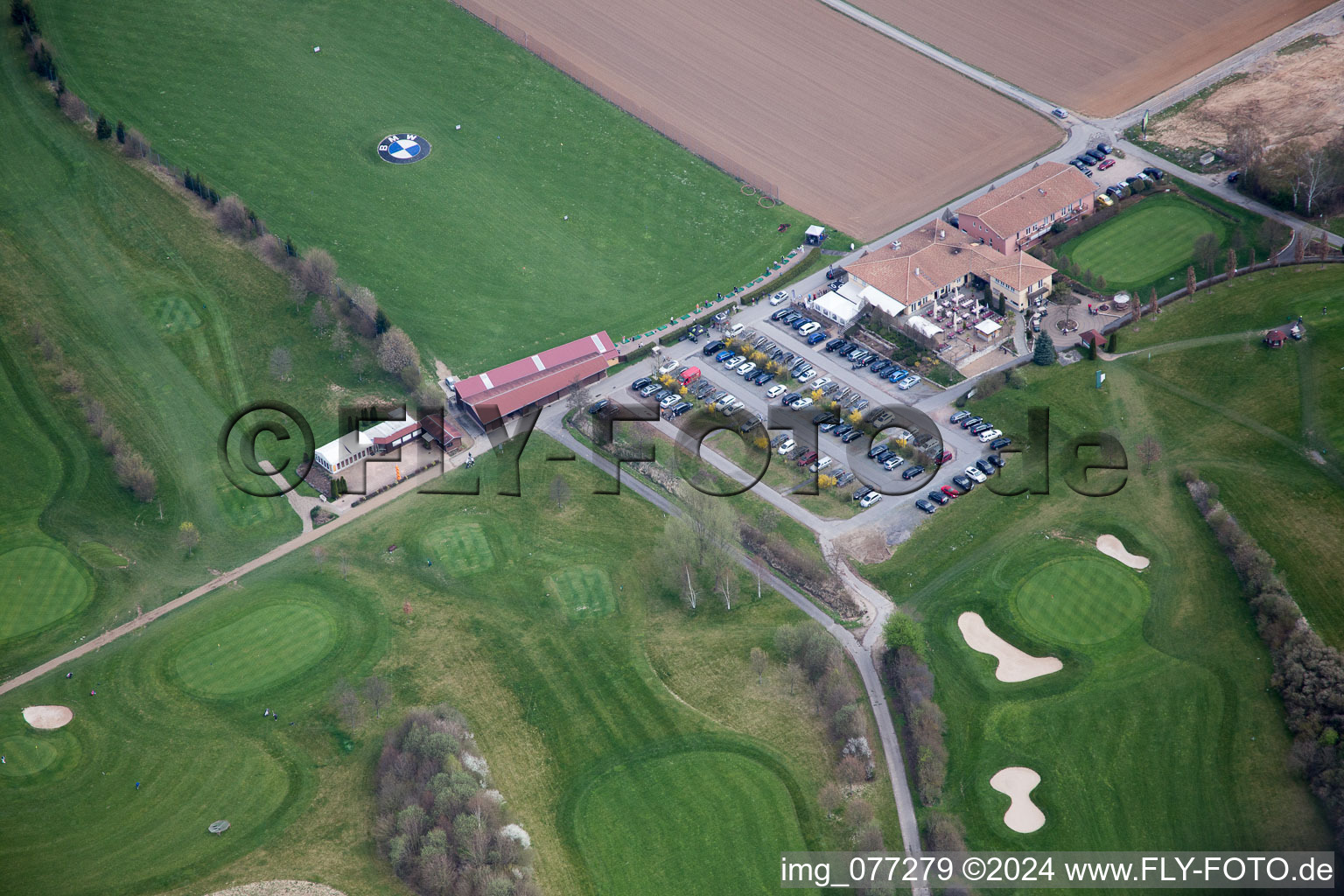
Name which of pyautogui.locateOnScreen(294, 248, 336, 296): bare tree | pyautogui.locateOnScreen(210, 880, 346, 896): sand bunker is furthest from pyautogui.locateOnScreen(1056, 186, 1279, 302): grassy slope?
pyautogui.locateOnScreen(210, 880, 346, 896): sand bunker

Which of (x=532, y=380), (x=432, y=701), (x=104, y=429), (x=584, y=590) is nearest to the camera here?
(x=432, y=701)

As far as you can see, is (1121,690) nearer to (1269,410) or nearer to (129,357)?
(1269,410)

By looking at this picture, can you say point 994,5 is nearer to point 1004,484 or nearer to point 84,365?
point 1004,484

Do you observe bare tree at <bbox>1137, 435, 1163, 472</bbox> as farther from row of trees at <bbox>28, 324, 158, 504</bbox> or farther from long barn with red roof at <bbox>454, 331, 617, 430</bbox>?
row of trees at <bbox>28, 324, 158, 504</bbox>

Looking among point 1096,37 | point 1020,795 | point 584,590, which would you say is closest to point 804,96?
point 1096,37

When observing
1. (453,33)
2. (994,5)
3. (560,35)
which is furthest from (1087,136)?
(453,33)
